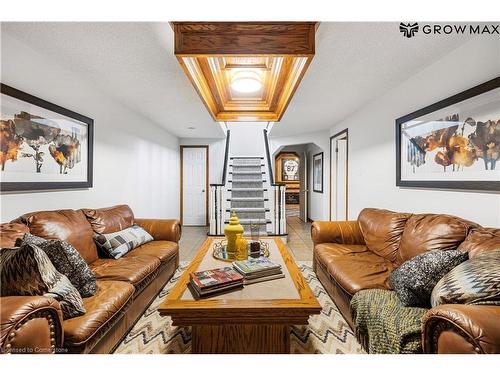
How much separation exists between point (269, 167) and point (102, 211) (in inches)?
152

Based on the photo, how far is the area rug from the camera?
5.37 ft

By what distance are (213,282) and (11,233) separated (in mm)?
1411

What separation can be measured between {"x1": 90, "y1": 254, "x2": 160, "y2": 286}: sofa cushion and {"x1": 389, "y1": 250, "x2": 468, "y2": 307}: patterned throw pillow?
6.24ft

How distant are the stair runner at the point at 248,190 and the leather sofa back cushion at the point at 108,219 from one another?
2.22 meters

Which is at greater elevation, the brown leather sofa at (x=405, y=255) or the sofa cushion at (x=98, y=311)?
the brown leather sofa at (x=405, y=255)

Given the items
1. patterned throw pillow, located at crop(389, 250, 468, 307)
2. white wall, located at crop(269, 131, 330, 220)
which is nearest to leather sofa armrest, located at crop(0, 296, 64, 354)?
patterned throw pillow, located at crop(389, 250, 468, 307)

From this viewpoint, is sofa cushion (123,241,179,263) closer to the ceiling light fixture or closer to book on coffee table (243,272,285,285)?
book on coffee table (243,272,285,285)

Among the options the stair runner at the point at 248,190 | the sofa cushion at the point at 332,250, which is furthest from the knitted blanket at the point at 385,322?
the stair runner at the point at 248,190

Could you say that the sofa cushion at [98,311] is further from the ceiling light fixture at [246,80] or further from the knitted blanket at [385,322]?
the ceiling light fixture at [246,80]

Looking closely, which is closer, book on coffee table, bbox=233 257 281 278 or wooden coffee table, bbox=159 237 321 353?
wooden coffee table, bbox=159 237 321 353

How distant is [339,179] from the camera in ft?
15.6

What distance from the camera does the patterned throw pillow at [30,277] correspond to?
1180mm

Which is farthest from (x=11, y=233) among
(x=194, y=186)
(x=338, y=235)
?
(x=194, y=186)
